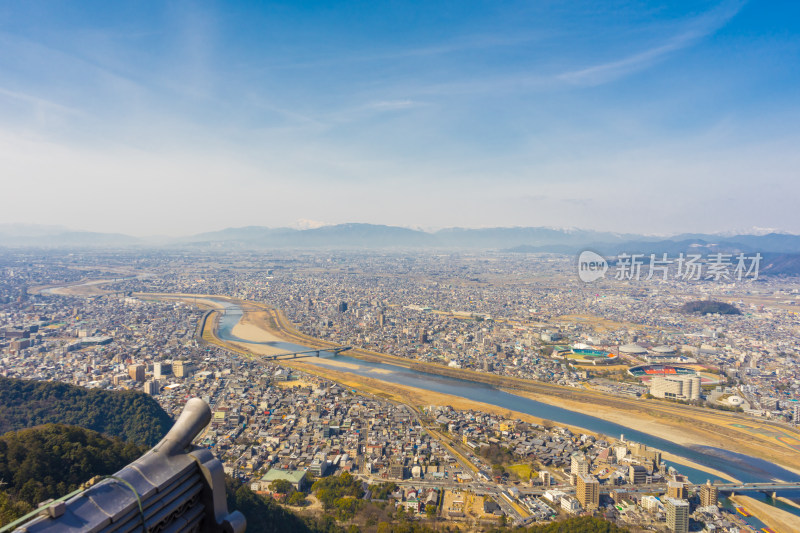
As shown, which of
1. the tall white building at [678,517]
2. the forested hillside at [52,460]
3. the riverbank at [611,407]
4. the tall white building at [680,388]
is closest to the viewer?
the forested hillside at [52,460]

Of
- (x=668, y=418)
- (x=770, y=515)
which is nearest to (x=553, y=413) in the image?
(x=668, y=418)

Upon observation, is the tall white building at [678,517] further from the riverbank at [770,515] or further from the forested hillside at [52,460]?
the forested hillside at [52,460]

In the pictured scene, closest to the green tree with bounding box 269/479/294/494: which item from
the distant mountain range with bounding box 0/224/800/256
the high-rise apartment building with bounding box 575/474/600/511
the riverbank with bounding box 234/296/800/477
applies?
the high-rise apartment building with bounding box 575/474/600/511

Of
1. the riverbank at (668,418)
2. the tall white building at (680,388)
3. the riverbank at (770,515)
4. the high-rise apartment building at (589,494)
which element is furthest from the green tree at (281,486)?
the tall white building at (680,388)

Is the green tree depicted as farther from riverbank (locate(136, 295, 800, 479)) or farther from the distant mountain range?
the distant mountain range

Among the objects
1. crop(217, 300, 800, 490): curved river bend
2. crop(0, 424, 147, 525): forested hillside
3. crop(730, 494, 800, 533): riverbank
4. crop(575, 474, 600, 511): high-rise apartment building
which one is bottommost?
crop(217, 300, 800, 490): curved river bend

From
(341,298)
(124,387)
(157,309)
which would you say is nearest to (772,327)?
(341,298)

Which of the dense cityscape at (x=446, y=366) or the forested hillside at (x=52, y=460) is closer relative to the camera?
the forested hillside at (x=52, y=460)

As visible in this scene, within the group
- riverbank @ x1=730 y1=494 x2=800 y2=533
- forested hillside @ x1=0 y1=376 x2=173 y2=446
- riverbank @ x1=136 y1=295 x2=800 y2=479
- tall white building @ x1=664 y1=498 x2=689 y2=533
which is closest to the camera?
tall white building @ x1=664 y1=498 x2=689 y2=533
